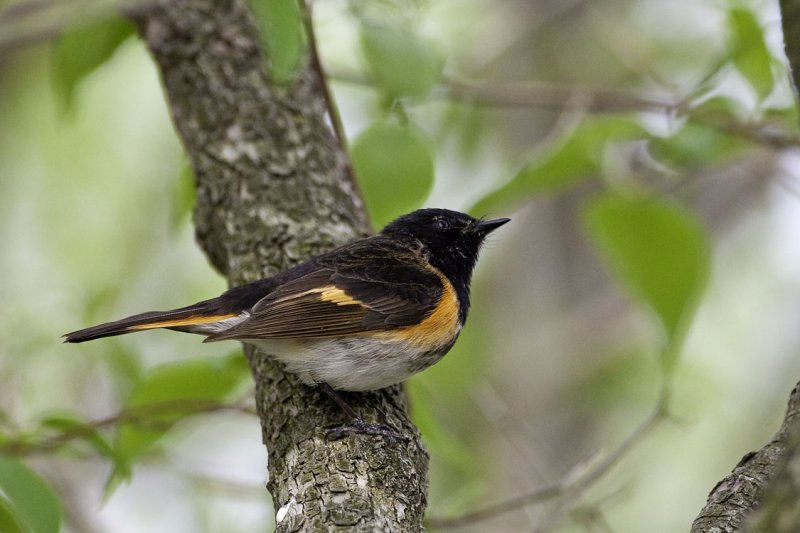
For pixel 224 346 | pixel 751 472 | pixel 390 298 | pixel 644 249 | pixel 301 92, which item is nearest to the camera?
pixel 751 472

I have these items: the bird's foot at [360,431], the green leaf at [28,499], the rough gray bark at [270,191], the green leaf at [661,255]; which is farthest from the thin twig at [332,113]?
the green leaf at [28,499]

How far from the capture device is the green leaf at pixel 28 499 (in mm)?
2195

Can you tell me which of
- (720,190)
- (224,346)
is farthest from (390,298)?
(720,190)

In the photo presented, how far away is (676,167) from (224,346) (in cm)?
440

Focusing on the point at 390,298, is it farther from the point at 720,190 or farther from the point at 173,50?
the point at 720,190

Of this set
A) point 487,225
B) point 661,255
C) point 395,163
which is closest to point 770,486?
point 661,255

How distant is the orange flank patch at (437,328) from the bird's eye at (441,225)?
446 mm

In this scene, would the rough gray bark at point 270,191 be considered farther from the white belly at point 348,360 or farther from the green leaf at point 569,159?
the green leaf at point 569,159

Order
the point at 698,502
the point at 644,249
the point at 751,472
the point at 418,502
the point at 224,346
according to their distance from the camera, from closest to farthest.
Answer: the point at 751,472 → the point at 418,502 → the point at 644,249 → the point at 224,346 → the point at 698,502

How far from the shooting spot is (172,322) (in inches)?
122

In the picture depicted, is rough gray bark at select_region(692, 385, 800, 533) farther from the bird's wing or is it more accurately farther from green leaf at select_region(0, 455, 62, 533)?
green leaf at select_region(0, 455, 62, 533)

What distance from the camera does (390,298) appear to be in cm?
333

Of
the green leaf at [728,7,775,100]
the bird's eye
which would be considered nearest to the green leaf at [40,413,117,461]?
the bird's eye

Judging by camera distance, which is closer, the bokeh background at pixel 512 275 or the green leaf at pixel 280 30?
the green leaf at pixel 280 30
